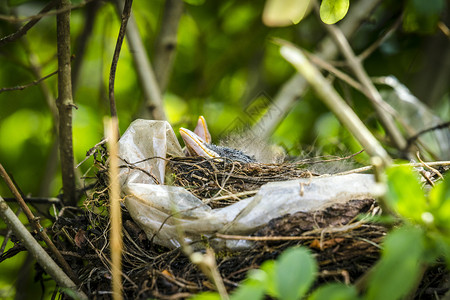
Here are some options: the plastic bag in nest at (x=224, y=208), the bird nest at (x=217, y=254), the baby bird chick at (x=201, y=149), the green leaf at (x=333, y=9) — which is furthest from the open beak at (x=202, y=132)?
the green leaf at (x=333, y=9)

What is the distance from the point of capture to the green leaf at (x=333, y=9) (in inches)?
49.8

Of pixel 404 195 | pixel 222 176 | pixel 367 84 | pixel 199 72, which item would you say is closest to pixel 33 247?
pixel 222 176

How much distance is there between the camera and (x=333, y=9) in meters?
1.27

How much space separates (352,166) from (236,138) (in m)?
0.55

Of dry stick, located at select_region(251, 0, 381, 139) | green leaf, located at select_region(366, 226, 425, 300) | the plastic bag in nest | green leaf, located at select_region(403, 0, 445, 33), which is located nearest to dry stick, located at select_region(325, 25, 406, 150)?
dry stick, located at select_region(251, 0, 381, 139)

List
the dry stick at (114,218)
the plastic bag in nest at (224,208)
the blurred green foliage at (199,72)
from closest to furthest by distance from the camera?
the dry stick at (114,218)
the plastic bag in nest at (224,208)
the blurred green foliage at (199,72)

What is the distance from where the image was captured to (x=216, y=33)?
350 centimetres

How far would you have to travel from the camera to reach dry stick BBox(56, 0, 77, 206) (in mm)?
1619

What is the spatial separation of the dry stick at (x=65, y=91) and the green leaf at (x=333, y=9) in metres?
0.81

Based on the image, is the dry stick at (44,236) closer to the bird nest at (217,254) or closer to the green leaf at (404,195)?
the bird nest at (217,254)

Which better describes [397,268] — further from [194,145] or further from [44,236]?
[194,145]

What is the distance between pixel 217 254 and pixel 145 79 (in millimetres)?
1373

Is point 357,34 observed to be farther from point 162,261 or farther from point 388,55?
point 162,261

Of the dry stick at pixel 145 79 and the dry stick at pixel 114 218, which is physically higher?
the dry stick at pixel 145 79
